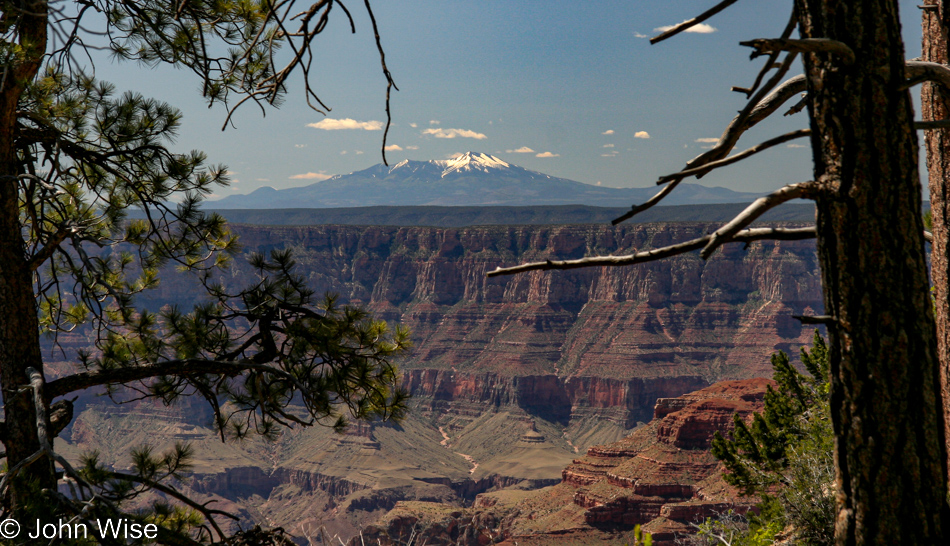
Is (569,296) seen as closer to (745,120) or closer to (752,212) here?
(745,120)

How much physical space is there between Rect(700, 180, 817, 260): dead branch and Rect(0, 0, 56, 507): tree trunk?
4.38 metres

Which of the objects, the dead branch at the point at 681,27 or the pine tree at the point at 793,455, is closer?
the dead branch at the point at 681,27

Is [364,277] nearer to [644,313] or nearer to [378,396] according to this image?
[644,313]

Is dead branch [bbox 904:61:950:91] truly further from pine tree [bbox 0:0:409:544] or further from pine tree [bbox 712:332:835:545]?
pine tree [bbox 712:332:835:545]

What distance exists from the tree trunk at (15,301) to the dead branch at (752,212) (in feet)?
14.4

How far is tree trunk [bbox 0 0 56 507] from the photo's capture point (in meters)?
4.58

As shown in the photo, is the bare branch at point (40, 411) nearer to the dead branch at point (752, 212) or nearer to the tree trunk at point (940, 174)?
the dead branch at point (752, 212)

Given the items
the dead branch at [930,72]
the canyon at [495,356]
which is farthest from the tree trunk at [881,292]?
the canyon at [495,356]

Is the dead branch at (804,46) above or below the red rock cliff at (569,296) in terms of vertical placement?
above

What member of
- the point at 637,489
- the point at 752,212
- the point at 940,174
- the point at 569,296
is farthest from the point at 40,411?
the point at 569,296

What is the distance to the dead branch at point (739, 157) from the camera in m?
2.09

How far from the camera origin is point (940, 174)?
4.30 m

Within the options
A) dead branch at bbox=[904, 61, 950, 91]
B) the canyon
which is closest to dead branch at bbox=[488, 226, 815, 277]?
dead branch at bbox=[904, 61, 950, 91]

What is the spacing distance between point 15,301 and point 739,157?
4.70 meters
